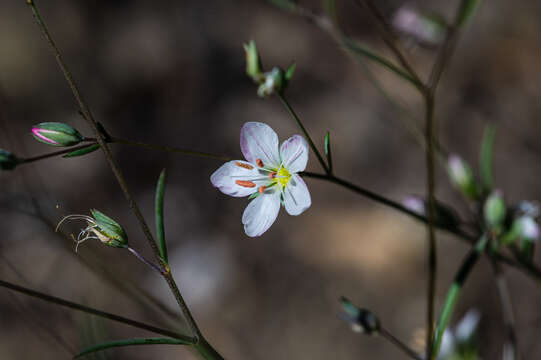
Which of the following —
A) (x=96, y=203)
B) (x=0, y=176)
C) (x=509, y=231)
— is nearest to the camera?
(x=509, y=231)

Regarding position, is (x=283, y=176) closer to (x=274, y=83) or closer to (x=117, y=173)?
(x=274, y=83)

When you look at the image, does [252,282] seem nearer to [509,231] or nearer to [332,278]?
[332,278]

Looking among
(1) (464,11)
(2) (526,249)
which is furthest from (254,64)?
(2) (526,249)

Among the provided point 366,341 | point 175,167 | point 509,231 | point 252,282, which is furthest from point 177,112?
point 509,231

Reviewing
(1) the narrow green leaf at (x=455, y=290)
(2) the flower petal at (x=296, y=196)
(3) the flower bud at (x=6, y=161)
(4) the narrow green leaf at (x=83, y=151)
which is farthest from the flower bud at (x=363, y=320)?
(3) the flower bud at (x=6, y=161)

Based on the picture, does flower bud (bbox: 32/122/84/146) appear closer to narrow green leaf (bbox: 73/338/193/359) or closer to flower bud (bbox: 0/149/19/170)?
flower bud (bbox: 0/149/19/170)

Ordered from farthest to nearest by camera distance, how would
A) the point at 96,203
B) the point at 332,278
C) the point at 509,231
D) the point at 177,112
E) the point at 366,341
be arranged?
the point at 177,112
the point at 96,203
the point at 332,278
the point at 366,341
the point at 509,231

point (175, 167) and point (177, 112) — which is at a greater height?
point (177, 112)

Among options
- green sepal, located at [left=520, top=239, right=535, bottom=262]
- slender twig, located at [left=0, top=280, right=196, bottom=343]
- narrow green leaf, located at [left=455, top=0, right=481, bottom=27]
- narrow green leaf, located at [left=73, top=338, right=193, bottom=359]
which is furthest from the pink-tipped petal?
green sepal, located at [left=520, top=239, right=535, bottom=262]
